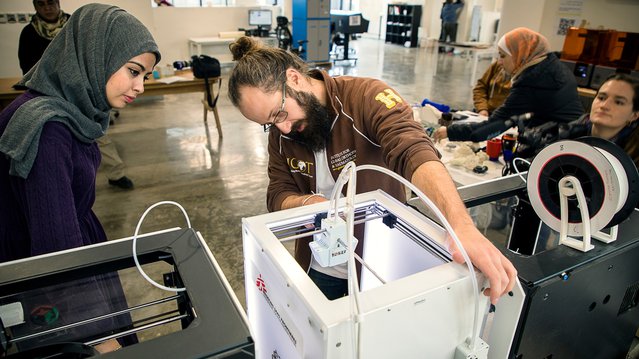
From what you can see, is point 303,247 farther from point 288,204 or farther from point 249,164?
point 249,164

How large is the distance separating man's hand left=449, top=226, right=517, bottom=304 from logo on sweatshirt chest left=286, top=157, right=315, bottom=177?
23.8 inches

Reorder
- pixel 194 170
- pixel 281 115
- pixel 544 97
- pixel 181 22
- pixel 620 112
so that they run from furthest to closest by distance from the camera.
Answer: pixel 181 22 → pixel 194 170 → pixel 544 97 → pixel 620 112 → pixel 281 115

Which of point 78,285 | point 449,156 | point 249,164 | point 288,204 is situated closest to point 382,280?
point 288,204

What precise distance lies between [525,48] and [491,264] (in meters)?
2.28

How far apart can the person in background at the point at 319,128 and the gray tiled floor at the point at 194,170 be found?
1.13 metres

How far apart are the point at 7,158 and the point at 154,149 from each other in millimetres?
3563

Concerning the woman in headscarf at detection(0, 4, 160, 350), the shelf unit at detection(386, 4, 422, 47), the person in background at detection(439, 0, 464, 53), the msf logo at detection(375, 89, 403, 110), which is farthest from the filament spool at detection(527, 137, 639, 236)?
the shelf unit at detection(386, 4, 422, 47)

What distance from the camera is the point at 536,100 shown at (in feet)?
7.50

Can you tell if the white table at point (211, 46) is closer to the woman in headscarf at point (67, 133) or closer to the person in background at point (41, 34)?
the person in background at point (41, 34)

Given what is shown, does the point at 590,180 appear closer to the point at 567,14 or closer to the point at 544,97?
the point at 544,97

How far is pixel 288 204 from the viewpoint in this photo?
1104 millimetres

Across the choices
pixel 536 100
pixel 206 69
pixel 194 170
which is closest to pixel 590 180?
pixel 536 100

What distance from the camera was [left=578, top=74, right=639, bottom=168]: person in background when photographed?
1791 mm

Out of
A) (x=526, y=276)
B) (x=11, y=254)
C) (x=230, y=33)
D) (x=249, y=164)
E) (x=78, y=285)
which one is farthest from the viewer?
(x=230, y=33)
